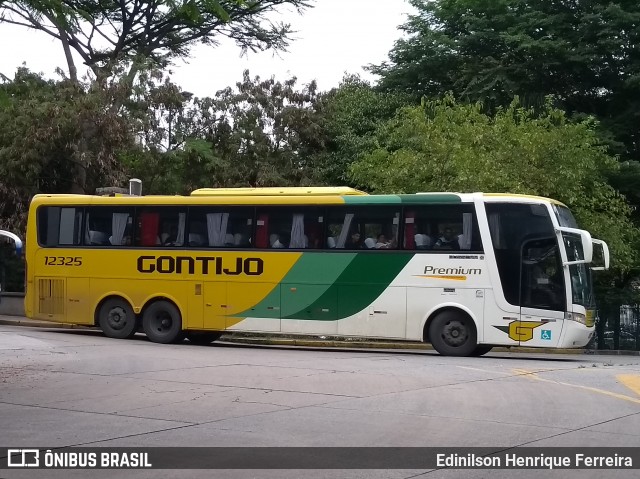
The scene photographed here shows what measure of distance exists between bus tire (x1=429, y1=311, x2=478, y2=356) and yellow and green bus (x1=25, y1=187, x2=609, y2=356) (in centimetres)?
3

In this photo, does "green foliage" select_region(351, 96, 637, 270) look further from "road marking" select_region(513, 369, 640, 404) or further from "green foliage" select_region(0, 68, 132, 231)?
"road marking" select_region(513, 369, 640, 404)

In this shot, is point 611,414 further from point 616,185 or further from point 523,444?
point 616,185

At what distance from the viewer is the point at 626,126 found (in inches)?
1411

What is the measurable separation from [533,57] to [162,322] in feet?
63.2

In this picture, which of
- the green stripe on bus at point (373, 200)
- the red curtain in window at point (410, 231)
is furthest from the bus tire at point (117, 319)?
the red curtain in window at point (410, 231)

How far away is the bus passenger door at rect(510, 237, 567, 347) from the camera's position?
19.8 metres

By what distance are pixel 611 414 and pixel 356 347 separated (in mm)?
14361

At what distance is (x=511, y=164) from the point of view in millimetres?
27797

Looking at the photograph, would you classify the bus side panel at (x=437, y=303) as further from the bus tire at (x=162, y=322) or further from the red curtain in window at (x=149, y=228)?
the red curtain in window at (x=149, y=228)

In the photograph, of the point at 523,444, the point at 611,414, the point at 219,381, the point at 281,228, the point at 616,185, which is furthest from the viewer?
the point at 616,185

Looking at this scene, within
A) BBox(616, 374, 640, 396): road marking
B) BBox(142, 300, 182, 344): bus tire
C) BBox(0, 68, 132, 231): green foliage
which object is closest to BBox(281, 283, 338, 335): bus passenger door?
BBox(142, 300, 182, 344): bus tire

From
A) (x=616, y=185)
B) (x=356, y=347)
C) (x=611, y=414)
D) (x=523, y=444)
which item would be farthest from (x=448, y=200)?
(x=616, y=185)

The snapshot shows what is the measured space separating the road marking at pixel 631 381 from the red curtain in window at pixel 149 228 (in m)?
11.3

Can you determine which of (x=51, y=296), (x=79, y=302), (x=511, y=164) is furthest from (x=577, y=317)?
(x=51, y=296)
